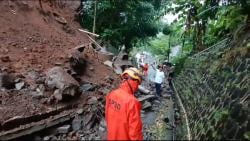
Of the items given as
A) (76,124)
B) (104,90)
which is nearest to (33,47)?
(104,90)

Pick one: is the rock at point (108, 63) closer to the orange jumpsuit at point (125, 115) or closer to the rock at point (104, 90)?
the rock at point (104, 90)

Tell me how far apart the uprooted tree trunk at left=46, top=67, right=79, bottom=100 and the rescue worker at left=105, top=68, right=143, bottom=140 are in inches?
204

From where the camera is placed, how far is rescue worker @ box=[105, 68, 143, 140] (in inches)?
229

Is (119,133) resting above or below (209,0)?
below

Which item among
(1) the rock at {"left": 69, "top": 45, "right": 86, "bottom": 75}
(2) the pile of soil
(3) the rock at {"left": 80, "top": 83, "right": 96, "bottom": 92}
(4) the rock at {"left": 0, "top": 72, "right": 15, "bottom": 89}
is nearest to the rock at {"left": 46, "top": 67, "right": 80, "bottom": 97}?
(2) the pile of soil

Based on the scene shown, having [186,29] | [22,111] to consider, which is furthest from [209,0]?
[22,111]

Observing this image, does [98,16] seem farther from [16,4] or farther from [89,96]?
[89,96]

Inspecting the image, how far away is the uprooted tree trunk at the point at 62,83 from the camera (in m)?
11.4

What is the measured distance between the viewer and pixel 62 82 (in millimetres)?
11359

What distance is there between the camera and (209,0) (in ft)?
38.8

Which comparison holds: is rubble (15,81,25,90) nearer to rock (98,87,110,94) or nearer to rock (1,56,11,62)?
rock (1,56,11,62)

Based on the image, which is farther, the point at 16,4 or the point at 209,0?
the point at 16,4

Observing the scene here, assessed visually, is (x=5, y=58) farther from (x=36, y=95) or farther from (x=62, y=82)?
(x=62, y=82)

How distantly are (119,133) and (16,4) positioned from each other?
13.2m
